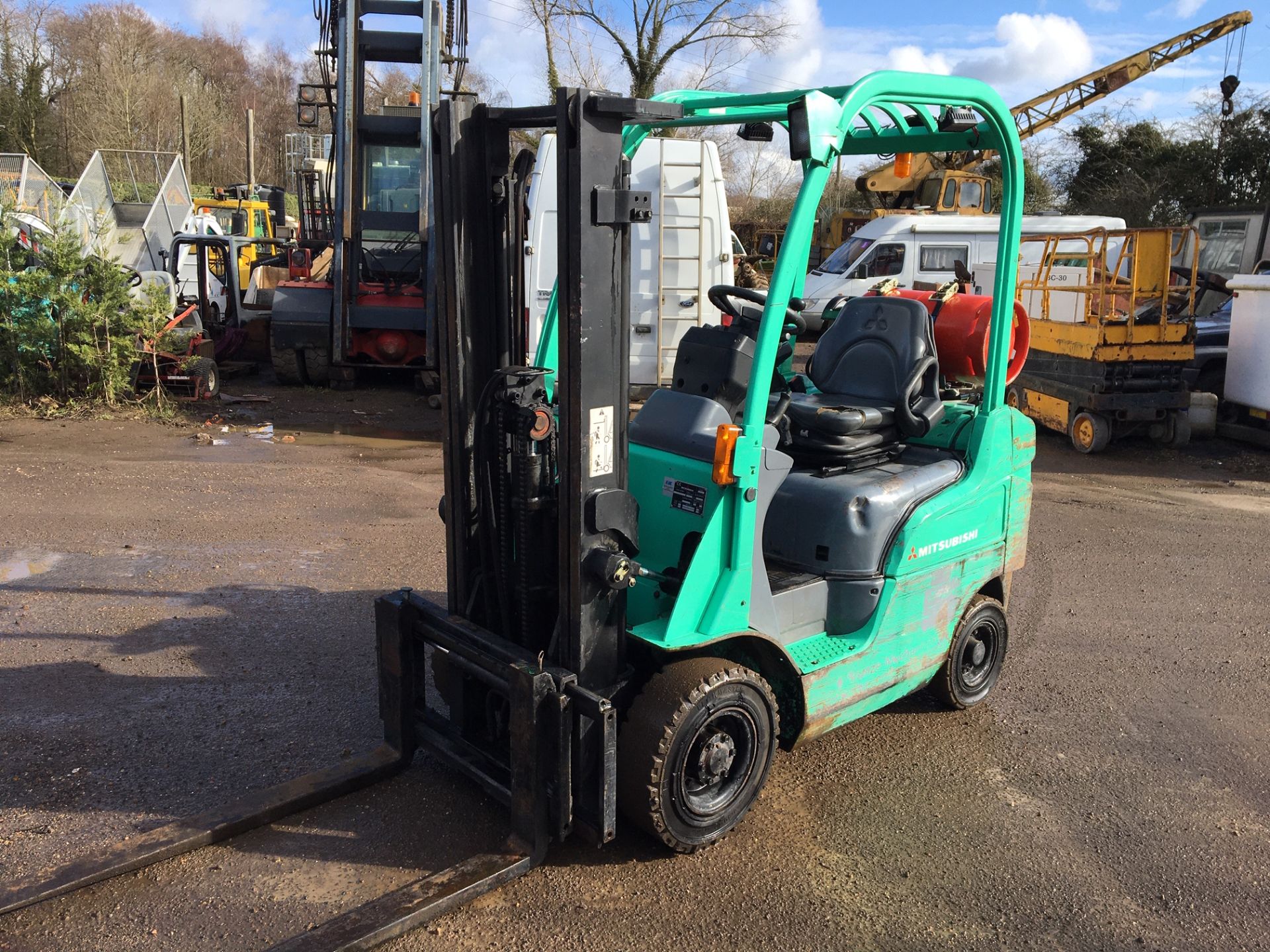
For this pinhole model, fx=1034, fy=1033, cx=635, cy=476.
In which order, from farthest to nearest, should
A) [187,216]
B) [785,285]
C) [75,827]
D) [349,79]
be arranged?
1. [187,216]
2. [349,79]
3. [75,827]
4. [785,285]

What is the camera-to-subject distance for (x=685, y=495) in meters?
3.74

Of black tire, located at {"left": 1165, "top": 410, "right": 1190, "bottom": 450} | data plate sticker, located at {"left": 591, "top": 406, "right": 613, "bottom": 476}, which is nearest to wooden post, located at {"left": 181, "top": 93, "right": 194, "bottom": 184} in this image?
black tire, located at {"left": 1165, "top": 410, "right": 1190, "bottom": 450}

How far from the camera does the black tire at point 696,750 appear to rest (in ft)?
11.1

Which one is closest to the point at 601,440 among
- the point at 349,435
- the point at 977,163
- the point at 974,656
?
the point at 974,656

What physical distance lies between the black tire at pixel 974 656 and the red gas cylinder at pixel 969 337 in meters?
1.08

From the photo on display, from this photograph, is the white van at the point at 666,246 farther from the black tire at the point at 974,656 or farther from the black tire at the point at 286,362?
the black tire at the point at 974,656

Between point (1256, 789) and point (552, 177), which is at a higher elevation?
point (552, 177)

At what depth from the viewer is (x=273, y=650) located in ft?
→ 17.2

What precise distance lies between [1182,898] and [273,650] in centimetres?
411

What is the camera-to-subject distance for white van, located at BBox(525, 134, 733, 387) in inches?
390

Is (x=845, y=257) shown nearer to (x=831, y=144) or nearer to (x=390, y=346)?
(x=390, y=346)

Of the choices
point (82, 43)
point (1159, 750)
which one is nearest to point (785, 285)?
point (1159, 750)

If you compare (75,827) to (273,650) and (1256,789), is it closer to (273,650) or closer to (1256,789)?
(273,650)

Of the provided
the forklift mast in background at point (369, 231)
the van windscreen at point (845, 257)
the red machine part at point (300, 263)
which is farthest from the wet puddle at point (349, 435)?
the van windscreen at point (845, 257)
